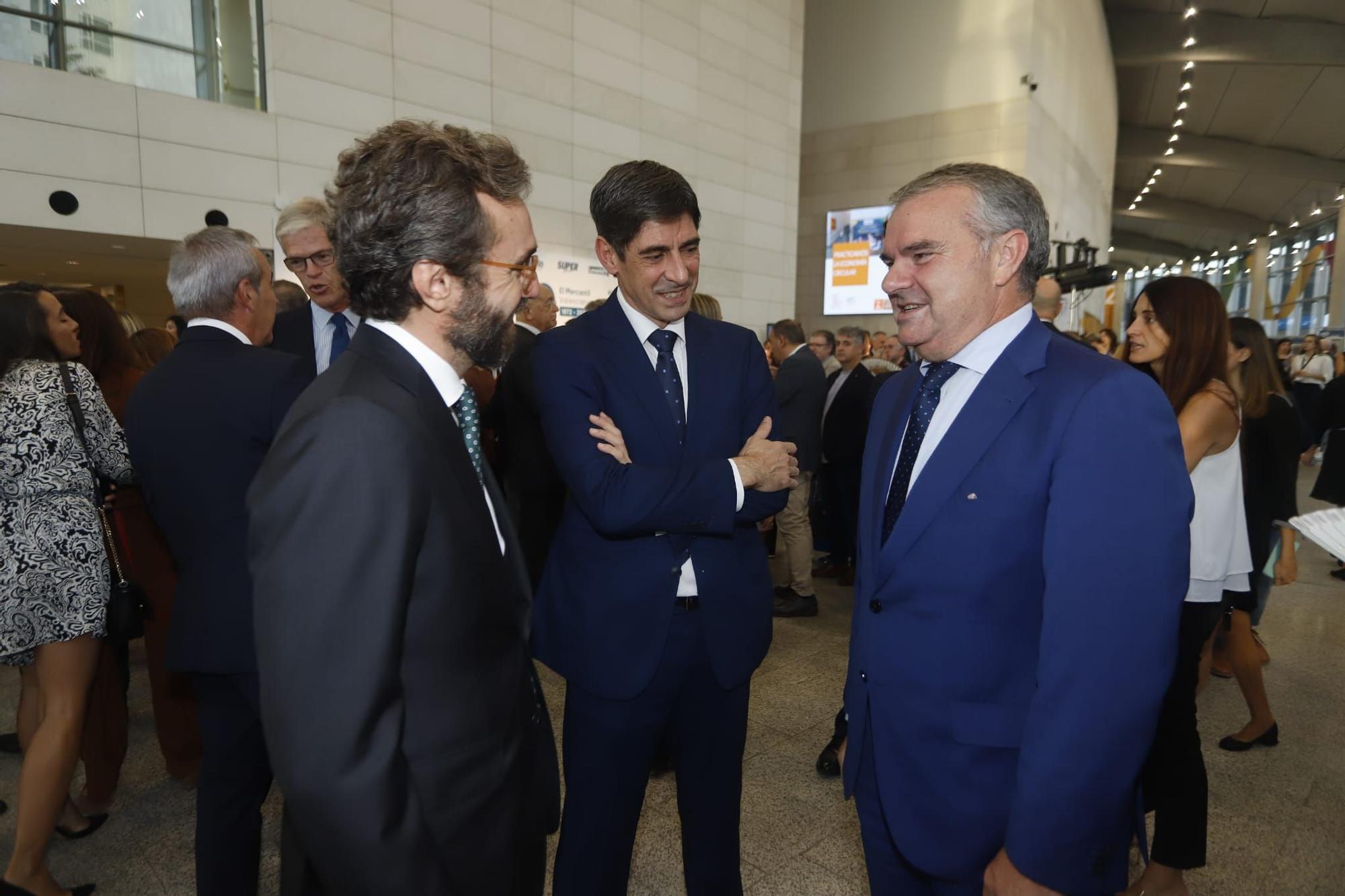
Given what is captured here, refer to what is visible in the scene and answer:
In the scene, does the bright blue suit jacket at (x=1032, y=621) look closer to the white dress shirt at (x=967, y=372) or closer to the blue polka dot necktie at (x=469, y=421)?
the white dress shirt at (x=967, y=372)

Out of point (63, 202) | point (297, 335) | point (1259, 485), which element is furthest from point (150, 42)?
point (1259, 485)

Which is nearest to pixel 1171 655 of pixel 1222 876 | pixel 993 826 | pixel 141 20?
pixel 993 826

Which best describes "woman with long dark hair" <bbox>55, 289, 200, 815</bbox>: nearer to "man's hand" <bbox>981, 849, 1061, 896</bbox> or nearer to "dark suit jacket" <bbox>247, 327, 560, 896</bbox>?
"dark suit jacket" <bbox>247, 327, 560, 896</bbox>

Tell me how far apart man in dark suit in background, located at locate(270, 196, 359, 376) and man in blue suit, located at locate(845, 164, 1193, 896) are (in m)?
1.76

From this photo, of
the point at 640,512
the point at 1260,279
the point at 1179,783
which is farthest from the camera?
the point at 1260,279

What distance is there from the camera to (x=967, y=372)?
1357 mm

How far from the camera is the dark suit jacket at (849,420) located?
202 inches

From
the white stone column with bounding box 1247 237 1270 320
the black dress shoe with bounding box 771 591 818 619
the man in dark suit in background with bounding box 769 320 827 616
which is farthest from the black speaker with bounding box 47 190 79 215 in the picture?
the white stone column with bounding box 1247 237 1270 320

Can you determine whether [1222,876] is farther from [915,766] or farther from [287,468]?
[287,468]

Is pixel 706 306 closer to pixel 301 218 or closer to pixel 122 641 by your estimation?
pixel 301 218

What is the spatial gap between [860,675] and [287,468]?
3.51 ft

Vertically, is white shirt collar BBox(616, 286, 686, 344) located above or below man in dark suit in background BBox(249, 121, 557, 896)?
above

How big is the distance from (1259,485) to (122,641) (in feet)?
15.2

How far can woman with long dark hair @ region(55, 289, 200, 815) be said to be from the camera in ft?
8.86
